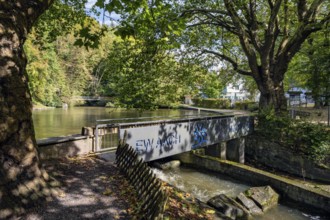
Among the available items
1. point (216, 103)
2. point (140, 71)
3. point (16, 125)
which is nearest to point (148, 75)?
point (140, 71)

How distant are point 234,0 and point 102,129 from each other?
8910mm

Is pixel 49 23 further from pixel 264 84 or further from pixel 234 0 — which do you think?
pixel 264 84

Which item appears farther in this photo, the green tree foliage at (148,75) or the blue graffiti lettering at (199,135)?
the blue graffiti lettering at (199,135)

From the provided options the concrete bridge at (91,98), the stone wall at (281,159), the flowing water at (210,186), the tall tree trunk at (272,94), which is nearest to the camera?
the flowing water at (210,186)

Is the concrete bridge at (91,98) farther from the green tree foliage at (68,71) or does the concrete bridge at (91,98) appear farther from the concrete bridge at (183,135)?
the concrete bridge at (183,135)

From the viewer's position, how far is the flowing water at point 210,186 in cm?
927

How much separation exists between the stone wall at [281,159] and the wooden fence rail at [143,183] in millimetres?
10049

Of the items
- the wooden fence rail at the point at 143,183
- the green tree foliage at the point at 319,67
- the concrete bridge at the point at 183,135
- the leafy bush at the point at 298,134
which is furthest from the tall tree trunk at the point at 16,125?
the green tree foliage at the point at 319,67

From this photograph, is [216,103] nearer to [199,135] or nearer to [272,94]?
[272,94]

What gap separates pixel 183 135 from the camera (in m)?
11.0

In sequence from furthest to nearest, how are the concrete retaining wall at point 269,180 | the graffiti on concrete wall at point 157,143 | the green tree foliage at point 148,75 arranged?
1. the green tree foliage at point 148,75
2. the concrete retaining wall at point 269,180
3. the graffiti on concrete wall at point 157,143

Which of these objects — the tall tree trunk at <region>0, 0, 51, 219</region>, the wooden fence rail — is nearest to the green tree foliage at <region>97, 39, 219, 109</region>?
the wooden fence rail

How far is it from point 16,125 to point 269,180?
10218 millimetres

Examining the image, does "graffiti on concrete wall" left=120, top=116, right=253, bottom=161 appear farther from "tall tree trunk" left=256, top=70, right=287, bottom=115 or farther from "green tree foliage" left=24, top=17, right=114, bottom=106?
"green tree foliage" left=24, top=17, right=114, bottom=106
